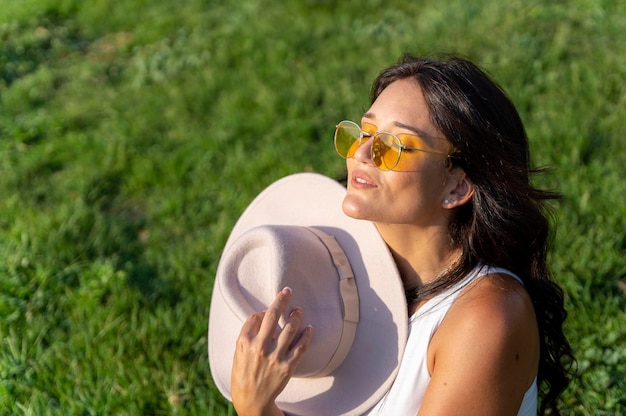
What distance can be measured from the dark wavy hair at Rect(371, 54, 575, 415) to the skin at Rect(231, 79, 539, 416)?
0.12 feet

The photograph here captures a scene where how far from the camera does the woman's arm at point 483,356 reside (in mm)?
1809

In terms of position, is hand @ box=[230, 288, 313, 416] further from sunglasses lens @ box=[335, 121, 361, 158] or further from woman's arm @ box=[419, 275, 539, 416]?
sunglasses lens @ box=[335, 121, 361, 158]

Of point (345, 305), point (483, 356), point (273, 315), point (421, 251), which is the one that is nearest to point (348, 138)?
point (421, 251)

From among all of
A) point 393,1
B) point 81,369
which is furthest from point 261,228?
point 393,1

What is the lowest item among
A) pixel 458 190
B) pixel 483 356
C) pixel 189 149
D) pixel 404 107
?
pixel 189 149

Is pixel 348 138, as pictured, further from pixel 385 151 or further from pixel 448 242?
pixel 448 242

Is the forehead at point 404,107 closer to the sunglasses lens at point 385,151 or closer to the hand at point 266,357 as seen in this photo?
the sunglasses lens at point 385,151

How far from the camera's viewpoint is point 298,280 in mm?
2150

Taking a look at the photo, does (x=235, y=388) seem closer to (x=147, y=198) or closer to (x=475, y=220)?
(x=475, y=220)

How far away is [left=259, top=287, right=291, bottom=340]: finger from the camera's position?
1946mm

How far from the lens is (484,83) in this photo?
213 centimetres

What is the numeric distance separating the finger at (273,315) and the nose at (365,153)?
435 mm

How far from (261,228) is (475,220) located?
2.02ft

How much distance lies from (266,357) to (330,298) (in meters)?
0.32
